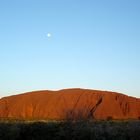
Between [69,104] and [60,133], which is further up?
[60,133]

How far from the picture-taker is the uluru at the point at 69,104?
79.6 meters

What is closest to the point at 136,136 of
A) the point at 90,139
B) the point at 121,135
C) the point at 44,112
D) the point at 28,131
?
the point at 121,135

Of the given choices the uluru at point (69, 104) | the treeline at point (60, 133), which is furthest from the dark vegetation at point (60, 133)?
the uluru at point (69, 104)

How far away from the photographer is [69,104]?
84.1 meters

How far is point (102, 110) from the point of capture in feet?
256

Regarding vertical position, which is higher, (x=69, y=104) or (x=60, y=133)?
(x=60, y=133)

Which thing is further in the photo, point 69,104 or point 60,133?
point 69,104

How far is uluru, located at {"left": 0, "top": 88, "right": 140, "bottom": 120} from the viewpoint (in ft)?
261

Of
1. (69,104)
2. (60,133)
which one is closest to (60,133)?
(60,133)

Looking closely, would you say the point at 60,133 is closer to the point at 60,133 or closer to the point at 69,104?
the point at 60,133

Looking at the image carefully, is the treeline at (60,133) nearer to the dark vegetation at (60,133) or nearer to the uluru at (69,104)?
the dark vegetation at (60,133)

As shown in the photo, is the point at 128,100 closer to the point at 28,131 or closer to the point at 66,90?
the point at 66,90

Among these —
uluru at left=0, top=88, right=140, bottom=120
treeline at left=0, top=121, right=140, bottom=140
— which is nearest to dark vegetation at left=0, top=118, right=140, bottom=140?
treeline at left=0, top=121, right=140, bottom=140

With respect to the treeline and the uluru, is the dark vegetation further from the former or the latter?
the uluru
